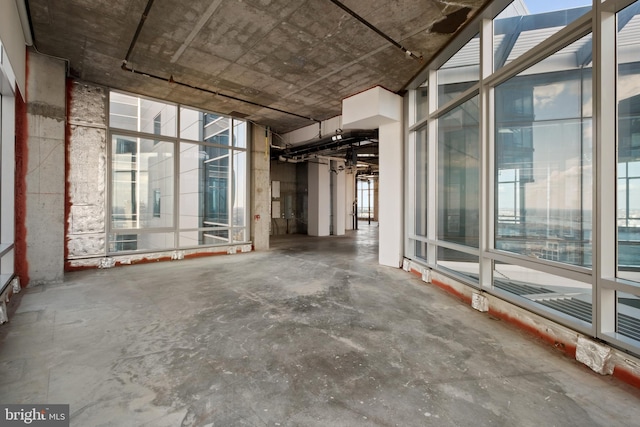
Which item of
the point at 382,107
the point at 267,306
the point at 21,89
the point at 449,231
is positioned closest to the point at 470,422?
the point at 267,306

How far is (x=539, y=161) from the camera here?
4.78 metres

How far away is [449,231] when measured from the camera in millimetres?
5473

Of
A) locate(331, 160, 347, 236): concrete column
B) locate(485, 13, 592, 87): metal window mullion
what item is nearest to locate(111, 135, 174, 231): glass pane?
locate(485, 13, 592, 87): metal window mullion

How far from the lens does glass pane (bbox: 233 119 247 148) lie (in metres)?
8.23

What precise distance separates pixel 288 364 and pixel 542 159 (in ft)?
17.2

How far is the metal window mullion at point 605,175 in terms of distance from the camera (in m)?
2.33

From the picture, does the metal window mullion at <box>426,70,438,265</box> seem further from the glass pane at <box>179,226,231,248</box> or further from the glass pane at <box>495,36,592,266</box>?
the glass pane at <box>179,226,231,248</box>

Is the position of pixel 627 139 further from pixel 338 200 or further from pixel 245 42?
pixel 338 200

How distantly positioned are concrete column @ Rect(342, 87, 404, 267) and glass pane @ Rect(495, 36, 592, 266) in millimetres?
2066

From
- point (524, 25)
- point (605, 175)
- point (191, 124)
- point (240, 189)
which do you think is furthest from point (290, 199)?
point (605, 175)

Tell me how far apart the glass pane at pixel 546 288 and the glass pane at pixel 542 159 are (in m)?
0.45

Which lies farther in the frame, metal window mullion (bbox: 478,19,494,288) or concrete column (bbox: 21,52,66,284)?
concrete column (bbox: 21,52,66,284)

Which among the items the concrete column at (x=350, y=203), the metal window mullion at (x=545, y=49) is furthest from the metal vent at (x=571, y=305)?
the concrete column at (x=350, y=203)

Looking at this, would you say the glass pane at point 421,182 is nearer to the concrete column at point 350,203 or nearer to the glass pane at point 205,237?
the glass pane at point 205,237
